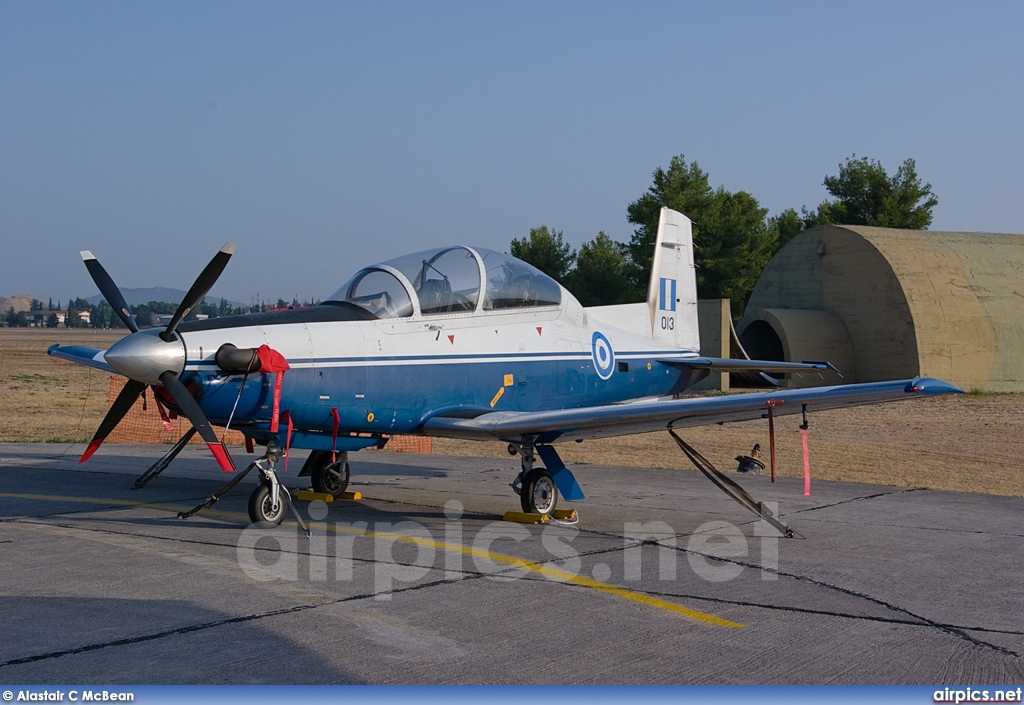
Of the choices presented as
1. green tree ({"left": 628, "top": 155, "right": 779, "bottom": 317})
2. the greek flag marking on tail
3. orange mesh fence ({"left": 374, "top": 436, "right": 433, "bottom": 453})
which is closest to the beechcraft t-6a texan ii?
the greek flag marking on tail

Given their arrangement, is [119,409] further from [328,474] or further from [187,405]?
[328,474]

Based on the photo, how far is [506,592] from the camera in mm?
6766

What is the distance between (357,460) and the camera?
16438mm

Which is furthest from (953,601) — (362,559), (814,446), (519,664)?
(814,446)

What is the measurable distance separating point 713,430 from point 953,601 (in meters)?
16.9

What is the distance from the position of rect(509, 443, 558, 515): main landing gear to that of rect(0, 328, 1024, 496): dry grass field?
5.98 m

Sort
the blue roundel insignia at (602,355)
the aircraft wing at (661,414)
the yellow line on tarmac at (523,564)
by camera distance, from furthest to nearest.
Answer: the blue roundel insignia at (602,355) → the aircraft wing at (661,414) → the yellow line on tarmac at (523,564)

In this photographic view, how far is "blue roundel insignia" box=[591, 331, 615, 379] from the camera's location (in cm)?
1195

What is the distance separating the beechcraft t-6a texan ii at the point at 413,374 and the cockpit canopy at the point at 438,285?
0.02 m

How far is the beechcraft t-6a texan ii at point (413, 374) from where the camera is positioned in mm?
8633

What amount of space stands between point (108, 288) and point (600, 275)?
5182 centimetres

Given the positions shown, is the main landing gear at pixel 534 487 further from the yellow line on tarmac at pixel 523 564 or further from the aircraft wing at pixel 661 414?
the yellow line on tarmac at pixel 523 564

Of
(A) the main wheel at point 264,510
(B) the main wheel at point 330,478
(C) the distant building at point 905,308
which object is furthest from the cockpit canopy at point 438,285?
(C) the distant building at point 905,308

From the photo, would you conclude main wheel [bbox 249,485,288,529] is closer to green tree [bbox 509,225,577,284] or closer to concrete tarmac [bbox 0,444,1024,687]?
concrete tarmac [bbox 0,444,1024,687]
